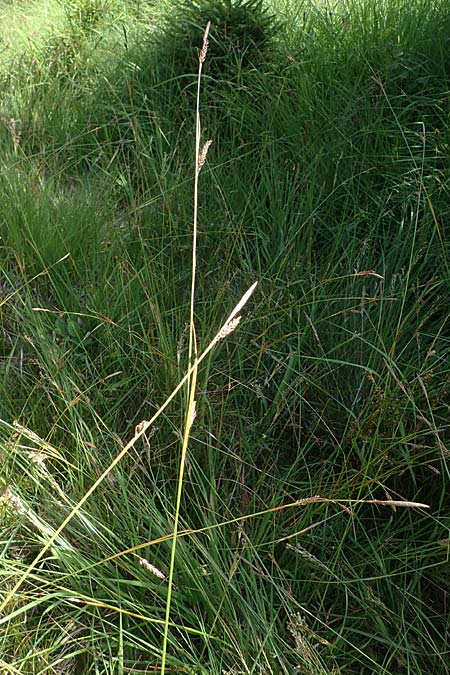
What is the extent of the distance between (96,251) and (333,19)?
69.3 inches

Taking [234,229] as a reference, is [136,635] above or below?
below

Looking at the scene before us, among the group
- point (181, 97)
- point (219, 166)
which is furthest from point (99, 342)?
point (181, 97)

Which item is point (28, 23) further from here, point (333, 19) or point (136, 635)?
point (136, 635)

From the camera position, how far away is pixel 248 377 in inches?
74.7

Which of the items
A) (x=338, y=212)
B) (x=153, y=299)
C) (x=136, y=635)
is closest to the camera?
(x=136, y=635)

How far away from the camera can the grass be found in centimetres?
141

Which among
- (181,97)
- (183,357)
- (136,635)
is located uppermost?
(181,97)

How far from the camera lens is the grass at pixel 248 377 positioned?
1.41 meters

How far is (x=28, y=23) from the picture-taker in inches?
182

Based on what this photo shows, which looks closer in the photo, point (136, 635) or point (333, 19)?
point (136, 635)

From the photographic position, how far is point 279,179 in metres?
2.48

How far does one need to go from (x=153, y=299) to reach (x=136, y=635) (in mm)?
959

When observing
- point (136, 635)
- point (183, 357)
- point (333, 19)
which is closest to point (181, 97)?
point (333, 19)

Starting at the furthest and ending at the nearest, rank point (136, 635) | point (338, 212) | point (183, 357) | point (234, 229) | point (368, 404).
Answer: point (338, 212) < point (234, 229) < point (183, 357) < point (368, 404) < point (136, 635)
